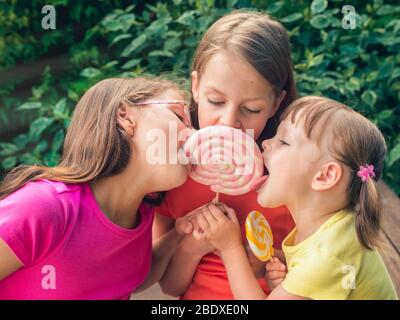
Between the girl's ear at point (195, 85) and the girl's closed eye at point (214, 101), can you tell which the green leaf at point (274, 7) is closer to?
the girl's ear at point (195, 85)

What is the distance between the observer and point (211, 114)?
1745mm

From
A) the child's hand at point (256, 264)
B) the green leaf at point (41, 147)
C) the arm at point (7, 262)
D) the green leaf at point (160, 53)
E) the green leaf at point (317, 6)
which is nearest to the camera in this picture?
the arm at point (7, 262)

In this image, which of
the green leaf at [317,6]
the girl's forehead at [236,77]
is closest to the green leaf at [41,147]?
the green leaf at [317,6]

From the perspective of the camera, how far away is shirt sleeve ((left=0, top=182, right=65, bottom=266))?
1.46m

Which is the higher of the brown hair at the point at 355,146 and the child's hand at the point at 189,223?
the brown hair at the point at 355,146

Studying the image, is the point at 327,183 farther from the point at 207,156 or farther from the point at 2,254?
the point at 2,254

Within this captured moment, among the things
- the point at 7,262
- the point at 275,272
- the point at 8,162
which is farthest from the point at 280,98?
the point at 8,162

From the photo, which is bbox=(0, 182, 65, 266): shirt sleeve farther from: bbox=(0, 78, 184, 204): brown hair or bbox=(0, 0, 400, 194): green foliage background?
bbox=(0, 0, 400, 194): green foliage background

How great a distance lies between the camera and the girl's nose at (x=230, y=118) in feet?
5.55

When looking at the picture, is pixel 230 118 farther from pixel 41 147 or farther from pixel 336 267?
pixel 41 147

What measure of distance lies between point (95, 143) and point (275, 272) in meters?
0.67

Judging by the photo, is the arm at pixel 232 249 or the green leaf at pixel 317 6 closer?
the arm at pixel 232 249

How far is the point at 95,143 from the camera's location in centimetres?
166

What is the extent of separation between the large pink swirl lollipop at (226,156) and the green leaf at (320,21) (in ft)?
5.73
